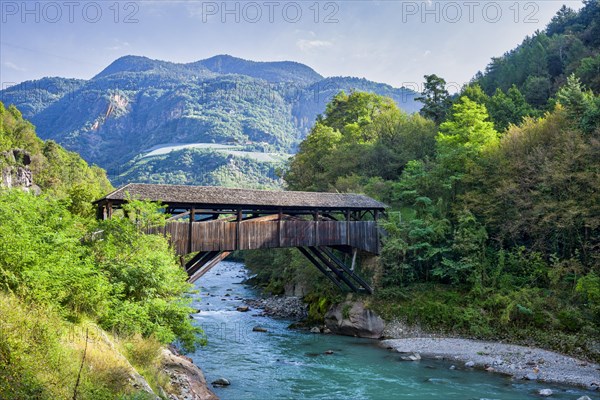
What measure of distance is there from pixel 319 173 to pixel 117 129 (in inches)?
6855

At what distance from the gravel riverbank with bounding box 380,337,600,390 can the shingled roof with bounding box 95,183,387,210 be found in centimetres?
665

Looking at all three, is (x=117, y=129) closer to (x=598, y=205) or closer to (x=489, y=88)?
(x=489, y=88)

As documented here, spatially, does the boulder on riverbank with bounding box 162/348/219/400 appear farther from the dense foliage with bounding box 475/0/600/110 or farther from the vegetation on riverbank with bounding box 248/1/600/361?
the dense foliage with bounding box 475/0/600/110

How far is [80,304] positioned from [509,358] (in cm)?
1391

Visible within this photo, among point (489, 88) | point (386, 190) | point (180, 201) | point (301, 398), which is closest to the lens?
point (301, 398)

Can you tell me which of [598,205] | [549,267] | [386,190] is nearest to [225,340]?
[386,190]

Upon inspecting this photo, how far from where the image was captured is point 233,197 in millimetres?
17531

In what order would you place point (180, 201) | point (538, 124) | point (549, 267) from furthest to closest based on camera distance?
point (538, 124) → point (549, 267) → point (180, 201)

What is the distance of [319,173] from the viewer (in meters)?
33.5

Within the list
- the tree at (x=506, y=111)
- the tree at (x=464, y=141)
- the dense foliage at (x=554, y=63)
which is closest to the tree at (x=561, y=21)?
the dense foliage at (x=554, y=63)

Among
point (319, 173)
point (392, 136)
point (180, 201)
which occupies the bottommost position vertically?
point (180, 201)

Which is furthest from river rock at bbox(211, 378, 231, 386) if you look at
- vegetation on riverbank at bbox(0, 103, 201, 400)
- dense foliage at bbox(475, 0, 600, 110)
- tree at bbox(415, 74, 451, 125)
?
tree at bbox(415, 74, 451, 125)

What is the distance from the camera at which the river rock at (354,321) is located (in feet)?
64.3

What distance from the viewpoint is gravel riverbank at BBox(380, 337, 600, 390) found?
13.7m
